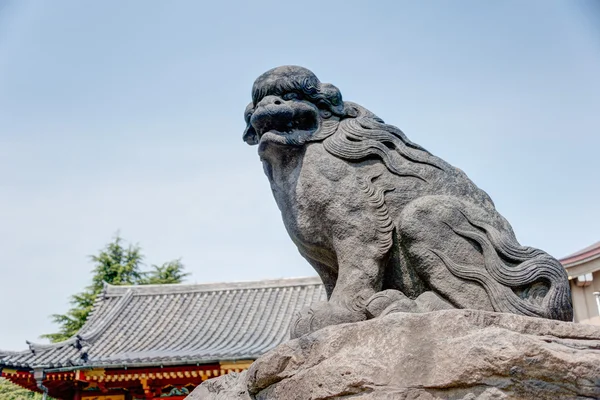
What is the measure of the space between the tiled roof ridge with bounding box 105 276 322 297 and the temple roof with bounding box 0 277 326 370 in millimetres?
32

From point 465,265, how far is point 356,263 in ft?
1.71

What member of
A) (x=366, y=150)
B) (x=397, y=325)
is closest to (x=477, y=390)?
(x=397, y=325)

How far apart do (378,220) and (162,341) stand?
44.5ft

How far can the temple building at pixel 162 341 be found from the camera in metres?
12.0

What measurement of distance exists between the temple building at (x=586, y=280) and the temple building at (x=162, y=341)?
492 cm

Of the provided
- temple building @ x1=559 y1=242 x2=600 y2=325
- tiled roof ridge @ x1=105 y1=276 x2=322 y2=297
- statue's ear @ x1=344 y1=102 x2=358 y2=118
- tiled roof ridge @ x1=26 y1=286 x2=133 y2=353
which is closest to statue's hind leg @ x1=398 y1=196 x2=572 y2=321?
statue's ear @ x1=344 y1=102 x2=358 y2=118

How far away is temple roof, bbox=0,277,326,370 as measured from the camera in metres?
12.2

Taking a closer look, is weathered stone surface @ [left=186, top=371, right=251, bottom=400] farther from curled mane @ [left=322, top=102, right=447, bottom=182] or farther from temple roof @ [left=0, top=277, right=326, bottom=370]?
temple roof @ [left=0, top=277, right=326, bottom=370]

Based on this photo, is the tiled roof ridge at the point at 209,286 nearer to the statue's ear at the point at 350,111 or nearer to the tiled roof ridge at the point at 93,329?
the tiled roof ridge at the point at 93,329

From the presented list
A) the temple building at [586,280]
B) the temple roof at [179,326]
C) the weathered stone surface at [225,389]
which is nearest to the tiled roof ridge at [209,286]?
the temple roof at [179,326]

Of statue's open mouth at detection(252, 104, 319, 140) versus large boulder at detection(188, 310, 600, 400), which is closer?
large boulder at detection(188, 310, 600, 400)

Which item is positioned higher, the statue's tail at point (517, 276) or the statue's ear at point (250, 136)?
the statue's ear at point (250, 136)

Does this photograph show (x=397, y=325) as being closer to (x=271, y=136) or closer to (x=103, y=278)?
(x=271, y=136)

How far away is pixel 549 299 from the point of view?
2.68m
